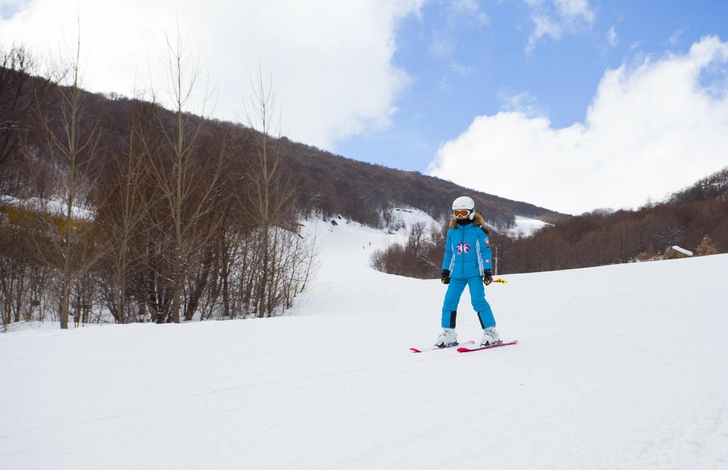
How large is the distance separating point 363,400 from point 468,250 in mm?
2754

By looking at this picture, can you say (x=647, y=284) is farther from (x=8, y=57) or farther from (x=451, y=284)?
(x=8, y=57)

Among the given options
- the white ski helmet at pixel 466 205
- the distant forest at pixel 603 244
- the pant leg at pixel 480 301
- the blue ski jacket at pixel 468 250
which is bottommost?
the pant leg at pixel 480 301

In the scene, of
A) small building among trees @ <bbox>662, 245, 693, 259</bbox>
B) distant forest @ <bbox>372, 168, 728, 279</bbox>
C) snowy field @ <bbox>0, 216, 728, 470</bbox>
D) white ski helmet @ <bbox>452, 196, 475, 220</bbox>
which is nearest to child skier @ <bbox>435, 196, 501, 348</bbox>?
white ski helmet @ <bbox>452, 196, 475, 220</bbox>

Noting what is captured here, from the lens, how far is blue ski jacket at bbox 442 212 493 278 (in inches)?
187

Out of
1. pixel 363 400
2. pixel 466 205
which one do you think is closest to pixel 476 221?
pixel 466 205

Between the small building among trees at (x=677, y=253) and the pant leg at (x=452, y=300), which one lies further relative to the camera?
the small building among trees at (x=677, y=253)

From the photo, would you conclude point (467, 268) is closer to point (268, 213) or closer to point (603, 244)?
point (268, 213)

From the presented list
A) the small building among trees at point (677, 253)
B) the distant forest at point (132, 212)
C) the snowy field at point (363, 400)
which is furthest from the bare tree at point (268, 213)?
the small building among trees at point (677, 253)

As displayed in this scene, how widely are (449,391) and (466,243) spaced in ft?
8.00

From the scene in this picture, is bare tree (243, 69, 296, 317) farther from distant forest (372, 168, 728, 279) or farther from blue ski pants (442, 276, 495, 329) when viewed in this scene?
distant forest (372, 168, 728, 279)

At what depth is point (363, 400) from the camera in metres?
2.59

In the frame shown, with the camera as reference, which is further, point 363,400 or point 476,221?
point 476,221

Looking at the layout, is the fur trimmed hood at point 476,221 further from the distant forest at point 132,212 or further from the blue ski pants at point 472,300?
the distant forest at point 132,212

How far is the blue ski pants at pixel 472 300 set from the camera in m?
4.74
